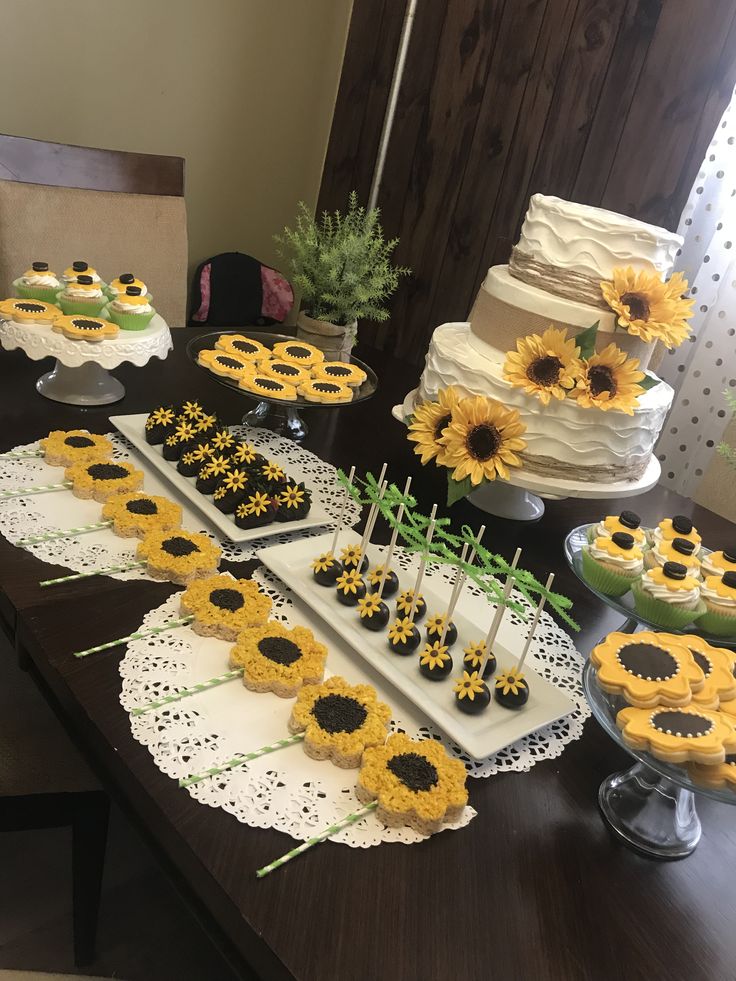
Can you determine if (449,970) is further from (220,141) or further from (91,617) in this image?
(220,141)

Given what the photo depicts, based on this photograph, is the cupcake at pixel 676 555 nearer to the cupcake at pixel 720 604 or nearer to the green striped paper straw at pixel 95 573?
the cupcake at pixel 720 604

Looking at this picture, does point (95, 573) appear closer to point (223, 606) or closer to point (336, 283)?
point (223, 606)

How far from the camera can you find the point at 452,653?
0.95 m

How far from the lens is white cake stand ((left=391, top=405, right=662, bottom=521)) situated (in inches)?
47.8

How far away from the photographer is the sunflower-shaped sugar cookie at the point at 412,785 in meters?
0.73

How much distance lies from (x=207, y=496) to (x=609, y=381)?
2.07 feet

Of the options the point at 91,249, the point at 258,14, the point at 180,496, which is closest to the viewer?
the point at 180,496

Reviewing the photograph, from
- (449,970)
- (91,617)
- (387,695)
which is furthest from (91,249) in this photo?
(449,970)

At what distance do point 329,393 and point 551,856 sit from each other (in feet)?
2.81

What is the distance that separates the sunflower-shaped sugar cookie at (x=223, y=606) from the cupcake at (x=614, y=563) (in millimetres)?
418

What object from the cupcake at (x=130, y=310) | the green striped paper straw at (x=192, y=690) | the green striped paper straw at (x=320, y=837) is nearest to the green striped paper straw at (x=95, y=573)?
the green striped paper straw at (x=192, y=690)

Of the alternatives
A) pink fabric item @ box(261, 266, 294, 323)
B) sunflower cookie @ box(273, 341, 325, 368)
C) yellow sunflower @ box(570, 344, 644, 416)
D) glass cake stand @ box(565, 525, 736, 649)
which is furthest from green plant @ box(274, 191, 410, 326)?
pink fabric item @ box(261, 266, 294, 323)

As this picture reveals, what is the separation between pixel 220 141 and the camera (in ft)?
9.89

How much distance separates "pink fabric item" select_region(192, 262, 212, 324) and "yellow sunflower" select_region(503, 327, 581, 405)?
200 centimetres
